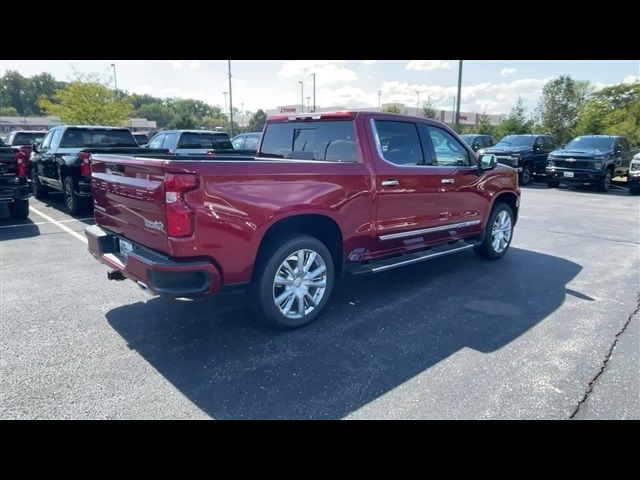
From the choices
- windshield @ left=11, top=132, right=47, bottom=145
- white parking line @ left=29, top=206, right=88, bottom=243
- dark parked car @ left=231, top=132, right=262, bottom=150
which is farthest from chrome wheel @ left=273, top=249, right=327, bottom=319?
windshield @ left=11, top=132, right=47, bottom=145

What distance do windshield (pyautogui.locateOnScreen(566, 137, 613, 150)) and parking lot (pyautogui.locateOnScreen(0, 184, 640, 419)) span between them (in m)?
12.2

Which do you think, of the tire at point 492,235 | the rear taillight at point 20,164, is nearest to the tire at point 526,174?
the tire at point 492,235

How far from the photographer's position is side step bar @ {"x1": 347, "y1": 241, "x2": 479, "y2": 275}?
437 cm

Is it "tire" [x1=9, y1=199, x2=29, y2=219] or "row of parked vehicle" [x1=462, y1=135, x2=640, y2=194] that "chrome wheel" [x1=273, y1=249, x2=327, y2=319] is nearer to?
"tire" [x1=9, y1=199, x2=29, y2=219]

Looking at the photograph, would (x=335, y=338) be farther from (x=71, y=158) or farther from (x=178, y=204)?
(x=71, y=158)

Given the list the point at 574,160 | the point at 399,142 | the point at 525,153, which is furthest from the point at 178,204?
the point at 525,153

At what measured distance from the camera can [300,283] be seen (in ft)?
13.0

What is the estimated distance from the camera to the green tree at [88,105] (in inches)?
1129

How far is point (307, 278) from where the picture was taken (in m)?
4.01

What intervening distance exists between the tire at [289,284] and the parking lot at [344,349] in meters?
0.16

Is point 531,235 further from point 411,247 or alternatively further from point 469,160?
point 411,247

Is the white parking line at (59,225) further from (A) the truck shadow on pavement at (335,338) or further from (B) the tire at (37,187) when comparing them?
(A) the truck shadow on pavement at (335,338)
